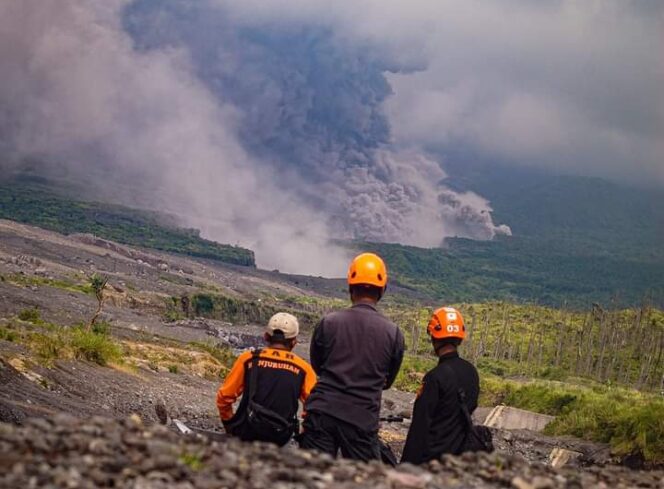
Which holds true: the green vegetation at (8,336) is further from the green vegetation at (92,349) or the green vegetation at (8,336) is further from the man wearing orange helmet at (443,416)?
the man wearing orange helmet at (443,416)

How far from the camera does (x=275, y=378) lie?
865cm

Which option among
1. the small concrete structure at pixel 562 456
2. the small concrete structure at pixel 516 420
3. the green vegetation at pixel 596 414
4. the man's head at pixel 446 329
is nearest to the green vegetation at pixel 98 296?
the small concrete structure at pixel 562 456

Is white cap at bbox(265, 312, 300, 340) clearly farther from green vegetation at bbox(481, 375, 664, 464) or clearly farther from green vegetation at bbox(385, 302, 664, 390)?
green vegetation at bbox(385, 302, 664, 390)

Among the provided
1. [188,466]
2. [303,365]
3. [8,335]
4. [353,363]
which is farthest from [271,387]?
[8,335]

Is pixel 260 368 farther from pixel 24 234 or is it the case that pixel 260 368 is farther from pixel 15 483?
pixel 24 234

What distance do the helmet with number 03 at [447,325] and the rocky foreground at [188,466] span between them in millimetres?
1428

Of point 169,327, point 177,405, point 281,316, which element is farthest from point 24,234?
Answer: point 281,316

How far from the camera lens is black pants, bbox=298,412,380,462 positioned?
26.9ft

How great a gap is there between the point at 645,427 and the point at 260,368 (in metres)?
19.8

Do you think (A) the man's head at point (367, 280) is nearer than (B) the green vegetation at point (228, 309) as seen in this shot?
Yes

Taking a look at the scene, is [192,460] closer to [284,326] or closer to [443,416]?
[284,326]

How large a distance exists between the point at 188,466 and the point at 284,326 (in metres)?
2.71

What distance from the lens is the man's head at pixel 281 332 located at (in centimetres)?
870

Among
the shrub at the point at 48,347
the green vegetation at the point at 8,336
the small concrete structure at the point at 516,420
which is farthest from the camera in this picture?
the small concrete structure at the point at 516,420
